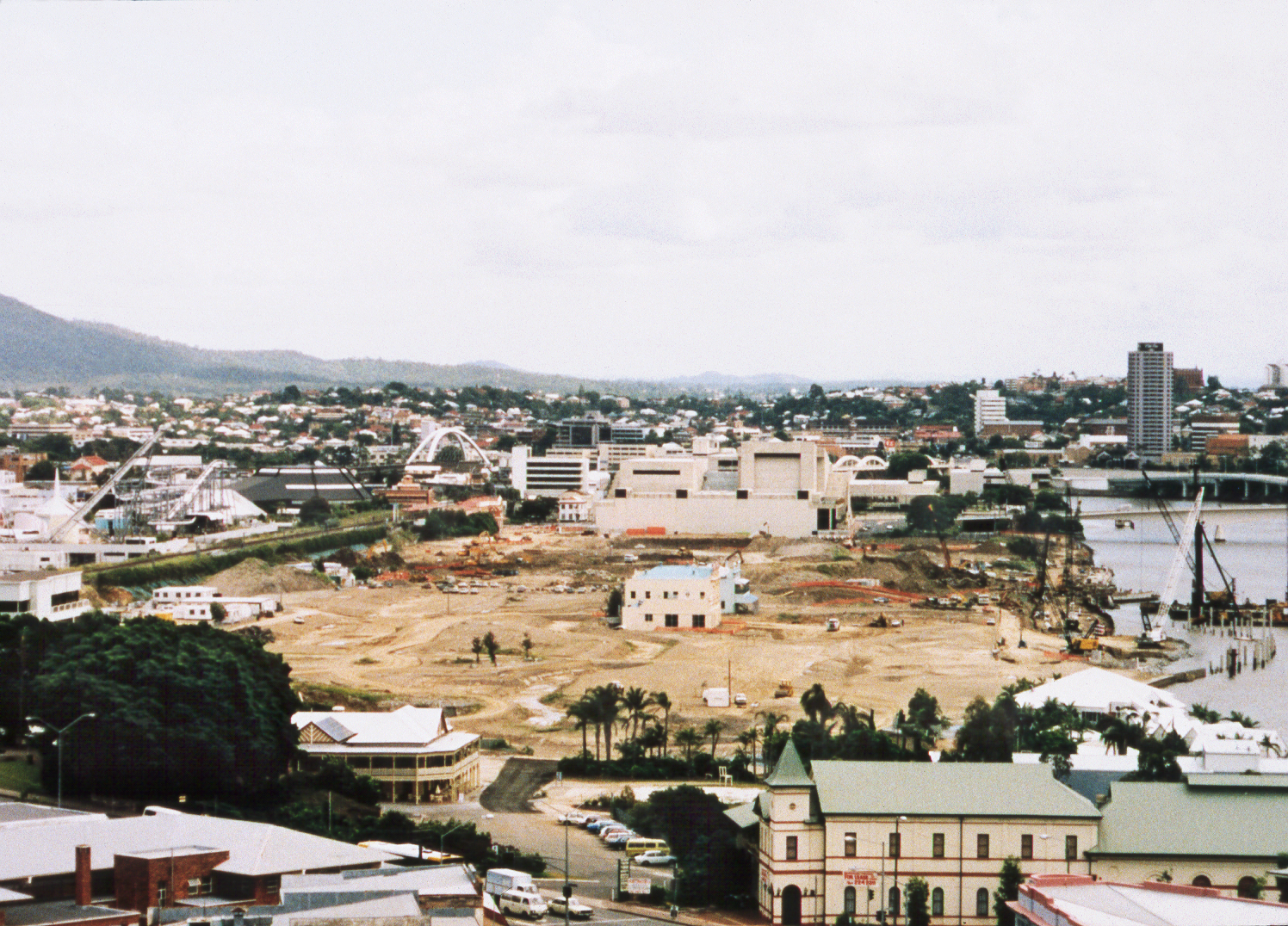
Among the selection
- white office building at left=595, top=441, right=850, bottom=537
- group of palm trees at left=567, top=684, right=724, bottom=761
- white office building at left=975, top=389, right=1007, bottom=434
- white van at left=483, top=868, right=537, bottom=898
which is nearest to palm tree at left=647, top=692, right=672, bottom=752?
group of palm trees at left=567, top=684, right=724, bottom=761

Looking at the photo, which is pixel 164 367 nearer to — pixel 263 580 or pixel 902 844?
pixel 263 580

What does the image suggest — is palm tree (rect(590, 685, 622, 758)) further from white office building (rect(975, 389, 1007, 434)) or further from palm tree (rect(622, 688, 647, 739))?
white office building (rect(975, 389, 1007, 434))

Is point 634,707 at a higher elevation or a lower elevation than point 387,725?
lower

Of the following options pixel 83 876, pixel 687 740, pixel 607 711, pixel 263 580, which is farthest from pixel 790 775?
pixel 263 580

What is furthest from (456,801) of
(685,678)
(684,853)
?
(685,678)

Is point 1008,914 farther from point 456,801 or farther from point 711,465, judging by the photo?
point 711,465
